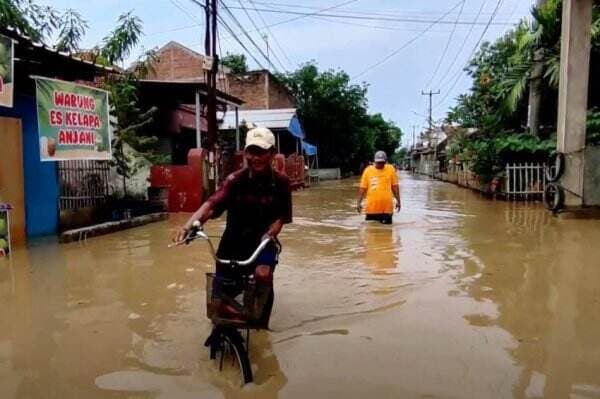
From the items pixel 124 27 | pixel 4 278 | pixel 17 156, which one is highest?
pixel 124 27

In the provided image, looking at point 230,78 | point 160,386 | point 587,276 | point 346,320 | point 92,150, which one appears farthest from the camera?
point 230,78

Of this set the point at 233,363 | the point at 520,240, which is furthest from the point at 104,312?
the point at 520,240

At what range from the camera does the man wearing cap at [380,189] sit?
1002 centimetres

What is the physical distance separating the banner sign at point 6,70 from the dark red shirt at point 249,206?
17.0ft

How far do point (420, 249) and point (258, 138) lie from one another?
5358 millimetres

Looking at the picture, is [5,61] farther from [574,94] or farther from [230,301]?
[574,94]

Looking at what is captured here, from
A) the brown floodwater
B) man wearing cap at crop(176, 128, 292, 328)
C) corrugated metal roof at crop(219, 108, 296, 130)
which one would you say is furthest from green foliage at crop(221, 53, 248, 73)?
man wearing cap at crop(176, 128, 292, 328)

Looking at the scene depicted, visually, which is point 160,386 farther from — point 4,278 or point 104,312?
point 4,278

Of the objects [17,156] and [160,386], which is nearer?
[160,386]

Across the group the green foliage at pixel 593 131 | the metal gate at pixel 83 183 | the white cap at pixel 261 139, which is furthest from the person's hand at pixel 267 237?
the green foliage at pixel 593 131

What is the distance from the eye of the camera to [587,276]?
643 centimetres

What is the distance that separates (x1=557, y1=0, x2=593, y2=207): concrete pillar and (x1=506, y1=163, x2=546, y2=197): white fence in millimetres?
3246

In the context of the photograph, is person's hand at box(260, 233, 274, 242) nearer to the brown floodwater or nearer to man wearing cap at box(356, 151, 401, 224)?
the brown floodwater

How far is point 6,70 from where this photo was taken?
7594mm
